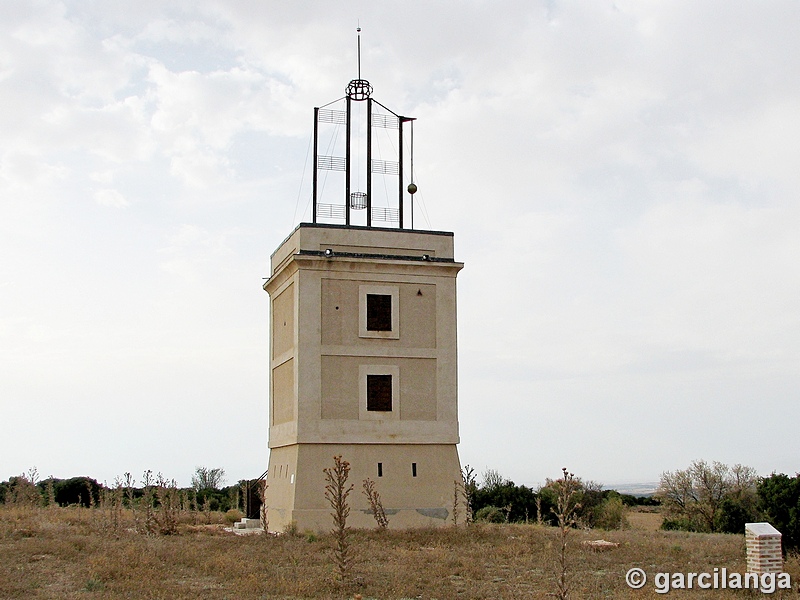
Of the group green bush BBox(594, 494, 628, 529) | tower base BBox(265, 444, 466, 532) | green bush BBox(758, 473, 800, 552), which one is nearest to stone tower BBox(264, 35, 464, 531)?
tower base BBox(265, 444, 466, 532)

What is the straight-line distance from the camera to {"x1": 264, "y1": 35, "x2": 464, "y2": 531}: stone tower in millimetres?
27328

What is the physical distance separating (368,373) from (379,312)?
2032 millimetres

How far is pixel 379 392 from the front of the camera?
28.2 m

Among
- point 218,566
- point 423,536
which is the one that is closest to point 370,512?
point 423,536

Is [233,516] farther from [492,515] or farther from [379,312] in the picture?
[379,312]

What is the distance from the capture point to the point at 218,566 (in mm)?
18125

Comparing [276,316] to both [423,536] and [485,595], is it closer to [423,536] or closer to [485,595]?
[423,536]

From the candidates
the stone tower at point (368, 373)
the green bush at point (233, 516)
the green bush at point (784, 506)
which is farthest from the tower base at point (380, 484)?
the green bush at point (784, 506)

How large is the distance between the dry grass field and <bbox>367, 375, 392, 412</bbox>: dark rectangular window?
4183 millimetres

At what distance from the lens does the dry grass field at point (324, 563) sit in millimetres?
15672

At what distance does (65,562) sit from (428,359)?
1345 cm

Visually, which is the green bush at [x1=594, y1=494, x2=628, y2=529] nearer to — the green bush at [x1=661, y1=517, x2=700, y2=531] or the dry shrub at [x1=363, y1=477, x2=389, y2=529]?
the green bush at [x1=661, y1=517, x2=700, y2=531]

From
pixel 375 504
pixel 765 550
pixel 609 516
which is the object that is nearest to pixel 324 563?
pixel 375 504

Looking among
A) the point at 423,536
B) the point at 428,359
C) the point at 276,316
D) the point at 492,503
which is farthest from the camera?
the point at 492,503
